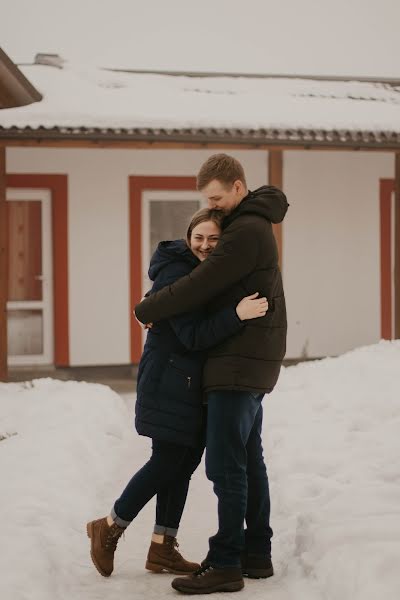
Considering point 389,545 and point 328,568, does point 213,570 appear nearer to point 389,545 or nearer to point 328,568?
point 328,568

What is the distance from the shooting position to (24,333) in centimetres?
1110

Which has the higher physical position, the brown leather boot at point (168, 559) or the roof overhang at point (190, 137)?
the roof overhang at point (190, 137)

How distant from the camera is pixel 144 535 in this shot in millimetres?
4641

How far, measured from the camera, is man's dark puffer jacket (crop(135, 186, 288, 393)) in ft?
11.8

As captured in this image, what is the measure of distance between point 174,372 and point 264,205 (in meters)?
0.74

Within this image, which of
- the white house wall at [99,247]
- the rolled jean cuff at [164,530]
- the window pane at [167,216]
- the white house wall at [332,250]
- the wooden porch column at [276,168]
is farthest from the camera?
the white house wall at [332,250]

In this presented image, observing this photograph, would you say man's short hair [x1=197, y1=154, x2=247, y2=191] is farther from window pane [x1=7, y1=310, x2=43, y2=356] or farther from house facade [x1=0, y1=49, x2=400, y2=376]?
window pane [x1=7, y1=310, x2=43, y2=356]

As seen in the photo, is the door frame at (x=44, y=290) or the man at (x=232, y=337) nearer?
the man at (x=232, y=337)

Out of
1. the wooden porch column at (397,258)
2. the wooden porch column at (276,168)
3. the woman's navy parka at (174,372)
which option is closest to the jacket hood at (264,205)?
the woman's navy parka at (174,372)

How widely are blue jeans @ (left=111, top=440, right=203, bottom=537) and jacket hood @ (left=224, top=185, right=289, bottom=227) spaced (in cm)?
95

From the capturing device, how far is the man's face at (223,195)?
367 centimetres

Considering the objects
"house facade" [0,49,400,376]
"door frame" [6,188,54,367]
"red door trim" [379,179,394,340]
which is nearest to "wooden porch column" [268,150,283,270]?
"house facade" [0,49,400,376]

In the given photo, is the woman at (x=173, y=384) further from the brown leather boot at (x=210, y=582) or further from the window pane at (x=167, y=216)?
the window pane at (x=167, y=216)

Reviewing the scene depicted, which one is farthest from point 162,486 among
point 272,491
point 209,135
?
point 209,135
